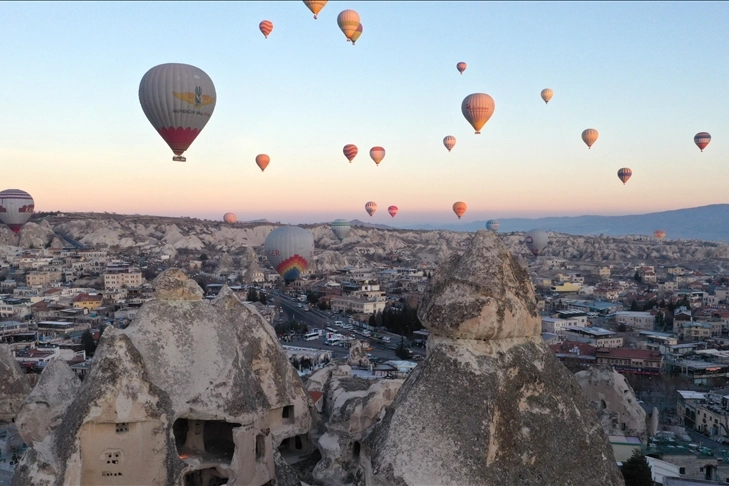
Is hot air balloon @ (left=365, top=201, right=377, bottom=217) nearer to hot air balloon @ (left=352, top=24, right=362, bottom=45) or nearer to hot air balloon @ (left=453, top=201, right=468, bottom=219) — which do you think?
hot air balloon @ (left=453, top=201, right=468, bottom=219)

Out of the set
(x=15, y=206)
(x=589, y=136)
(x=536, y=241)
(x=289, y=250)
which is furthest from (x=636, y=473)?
(x=536, y=241)

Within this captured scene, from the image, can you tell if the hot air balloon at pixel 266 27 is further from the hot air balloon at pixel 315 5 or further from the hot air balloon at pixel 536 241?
the hot air balloon at pixel 536 241

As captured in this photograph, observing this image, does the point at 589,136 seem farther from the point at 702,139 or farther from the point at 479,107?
the point at 479,107

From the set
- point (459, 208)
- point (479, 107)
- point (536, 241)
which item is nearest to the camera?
point (479, 107)

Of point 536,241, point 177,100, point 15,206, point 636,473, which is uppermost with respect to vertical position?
point 177,100

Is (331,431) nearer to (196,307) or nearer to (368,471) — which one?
(196,307)

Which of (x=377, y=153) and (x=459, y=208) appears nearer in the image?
(x=377, y=153)
